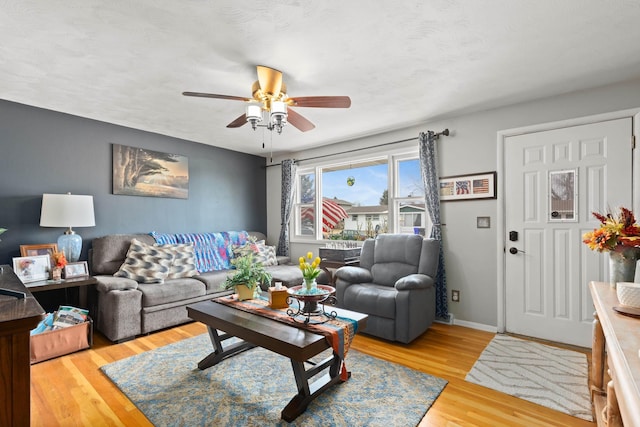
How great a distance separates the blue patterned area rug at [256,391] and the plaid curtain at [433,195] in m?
1.34

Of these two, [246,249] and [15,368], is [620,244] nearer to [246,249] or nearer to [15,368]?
[15,368]

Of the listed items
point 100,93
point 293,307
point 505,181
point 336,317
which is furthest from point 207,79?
point 505,181

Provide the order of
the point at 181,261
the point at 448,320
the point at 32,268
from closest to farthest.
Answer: the point at 32,268, the point at 448,320, the point at 181,261

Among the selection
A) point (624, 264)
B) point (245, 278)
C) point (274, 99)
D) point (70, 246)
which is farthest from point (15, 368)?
point (624, 264)

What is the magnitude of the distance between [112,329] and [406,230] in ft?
11.4

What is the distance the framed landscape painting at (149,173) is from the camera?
3.93m

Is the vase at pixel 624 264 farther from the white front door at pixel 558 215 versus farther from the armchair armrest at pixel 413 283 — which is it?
the armchair armrest at pixel 413 283

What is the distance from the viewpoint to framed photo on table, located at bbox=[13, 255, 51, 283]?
9.45 feet

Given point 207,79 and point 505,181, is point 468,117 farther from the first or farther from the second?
point 207,79

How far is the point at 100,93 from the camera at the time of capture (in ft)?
9.62

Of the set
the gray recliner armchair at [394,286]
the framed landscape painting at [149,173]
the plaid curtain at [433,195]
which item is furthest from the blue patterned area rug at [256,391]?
the framed landscape painting at [149,173]

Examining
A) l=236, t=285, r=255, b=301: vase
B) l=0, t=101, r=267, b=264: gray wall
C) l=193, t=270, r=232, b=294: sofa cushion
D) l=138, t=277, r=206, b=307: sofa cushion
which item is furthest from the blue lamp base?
l=236, t=285, r=255, b=301: vase

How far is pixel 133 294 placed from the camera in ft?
10.3

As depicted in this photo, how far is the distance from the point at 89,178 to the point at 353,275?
10.8ft
